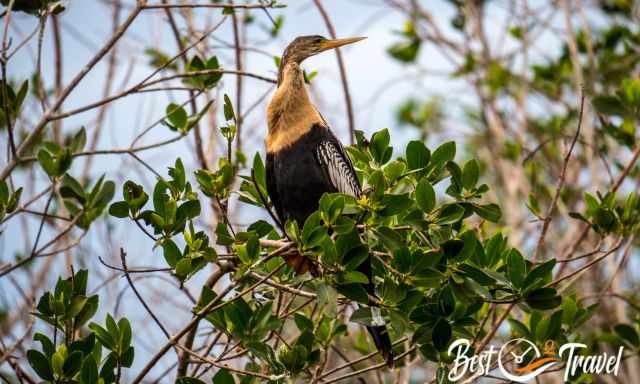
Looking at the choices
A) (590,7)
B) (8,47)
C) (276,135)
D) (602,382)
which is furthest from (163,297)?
(590,7)

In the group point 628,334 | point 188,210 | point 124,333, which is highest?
point 188,210

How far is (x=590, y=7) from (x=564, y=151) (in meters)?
4.36

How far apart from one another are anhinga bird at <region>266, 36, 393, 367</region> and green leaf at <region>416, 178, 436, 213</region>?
37.2 inches

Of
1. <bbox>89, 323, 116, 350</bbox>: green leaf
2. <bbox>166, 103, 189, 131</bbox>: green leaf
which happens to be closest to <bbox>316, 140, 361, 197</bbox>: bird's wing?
<bbox>166, 103, 189, 131</bbox>: green leaf

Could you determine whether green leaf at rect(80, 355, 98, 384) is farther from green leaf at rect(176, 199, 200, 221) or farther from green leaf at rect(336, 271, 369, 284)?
green leaf at rect(336, 271, 369, 284)

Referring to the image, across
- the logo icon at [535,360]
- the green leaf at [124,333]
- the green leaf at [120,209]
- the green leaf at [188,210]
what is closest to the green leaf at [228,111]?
the green leaf at [188,210]

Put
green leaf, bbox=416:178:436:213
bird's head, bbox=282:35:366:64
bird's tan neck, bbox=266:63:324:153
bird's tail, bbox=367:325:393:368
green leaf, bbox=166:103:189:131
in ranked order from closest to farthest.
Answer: green leaf, bbox=416:178:436:213 → bird's tail, bbox=367:325:393:368 → green leaf, bbox=166:103:189:131 → bird's tan neck, bbox=266:63:324:153 → bird's head, bbox=282:35:366:64

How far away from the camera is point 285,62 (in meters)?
4.03

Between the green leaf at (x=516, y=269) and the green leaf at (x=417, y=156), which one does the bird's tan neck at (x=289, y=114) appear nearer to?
the green leaf at (x=417, y=156)

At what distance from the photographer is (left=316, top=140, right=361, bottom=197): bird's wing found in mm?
3523

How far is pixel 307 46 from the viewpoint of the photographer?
13.3 ft

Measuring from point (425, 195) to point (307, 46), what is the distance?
1709mm

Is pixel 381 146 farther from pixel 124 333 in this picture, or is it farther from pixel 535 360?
pixel 124 333

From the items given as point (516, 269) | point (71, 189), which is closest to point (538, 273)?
point (516, 269)
